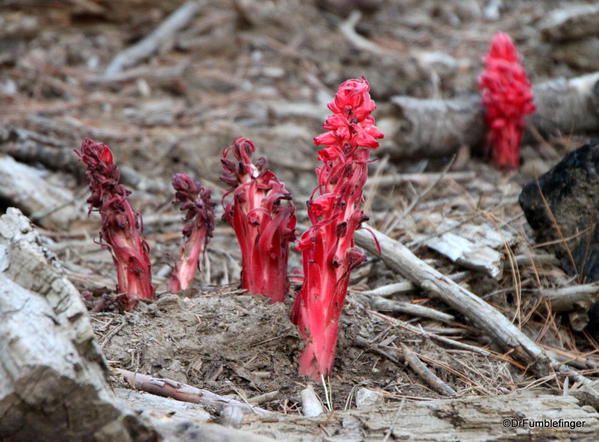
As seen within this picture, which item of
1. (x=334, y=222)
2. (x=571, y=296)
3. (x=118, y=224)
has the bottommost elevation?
(x=571, y=296)

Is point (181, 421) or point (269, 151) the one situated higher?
point (181, 421)

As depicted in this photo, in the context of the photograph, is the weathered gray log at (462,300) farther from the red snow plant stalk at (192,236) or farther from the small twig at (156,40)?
the small twig at (156,40)

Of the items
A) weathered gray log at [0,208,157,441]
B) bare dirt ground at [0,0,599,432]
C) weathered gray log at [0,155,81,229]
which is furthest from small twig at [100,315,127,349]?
weathered gray log at [0,155,81,229]

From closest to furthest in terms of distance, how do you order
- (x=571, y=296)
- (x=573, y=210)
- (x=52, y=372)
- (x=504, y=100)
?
(x=52, y=372), (x=571, y=296), (x=573, y=210), (x=504, y=100)

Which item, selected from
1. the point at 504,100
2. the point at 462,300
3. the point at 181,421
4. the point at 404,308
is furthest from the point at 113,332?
the point at 504,100

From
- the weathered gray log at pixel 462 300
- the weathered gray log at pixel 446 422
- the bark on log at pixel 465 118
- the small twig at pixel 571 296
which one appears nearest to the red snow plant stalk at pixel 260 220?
the weathered gray log at pixel 462 300

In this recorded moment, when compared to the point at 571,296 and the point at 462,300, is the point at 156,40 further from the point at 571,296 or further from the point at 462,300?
the point at 571,296

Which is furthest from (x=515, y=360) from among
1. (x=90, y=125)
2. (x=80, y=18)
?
(x=80, y=18)
